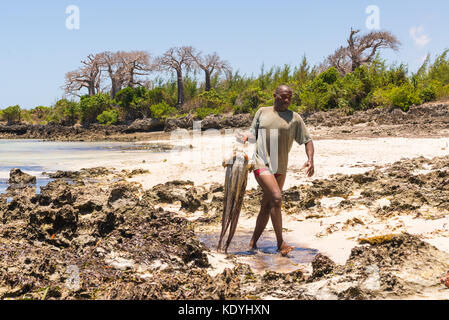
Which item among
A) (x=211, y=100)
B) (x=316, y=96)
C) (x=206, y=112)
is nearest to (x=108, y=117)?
(x=211, y=100)

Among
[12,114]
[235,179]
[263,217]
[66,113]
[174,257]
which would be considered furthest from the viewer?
[12,114]

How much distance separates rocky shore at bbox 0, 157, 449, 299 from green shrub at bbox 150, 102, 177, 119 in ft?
86.3

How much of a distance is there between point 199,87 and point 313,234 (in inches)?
1267

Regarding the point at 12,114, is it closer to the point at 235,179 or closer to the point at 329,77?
the point at 329,77

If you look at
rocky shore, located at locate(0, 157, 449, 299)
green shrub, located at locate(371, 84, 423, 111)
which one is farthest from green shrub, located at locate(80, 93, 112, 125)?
rocky shore, located at locate(0, 157, 449, 299)

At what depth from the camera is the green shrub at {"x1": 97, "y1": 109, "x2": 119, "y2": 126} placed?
35750 mm

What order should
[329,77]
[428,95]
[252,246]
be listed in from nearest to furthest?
[252,246], [428,95], [329,77]

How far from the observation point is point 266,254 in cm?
475

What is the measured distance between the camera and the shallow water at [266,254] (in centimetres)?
432

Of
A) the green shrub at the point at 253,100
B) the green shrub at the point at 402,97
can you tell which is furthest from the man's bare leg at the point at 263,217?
the green shrub at the point at 253,100

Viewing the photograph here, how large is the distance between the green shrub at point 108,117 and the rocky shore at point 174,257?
3030cm

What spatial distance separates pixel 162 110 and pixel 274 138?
28.5 m
